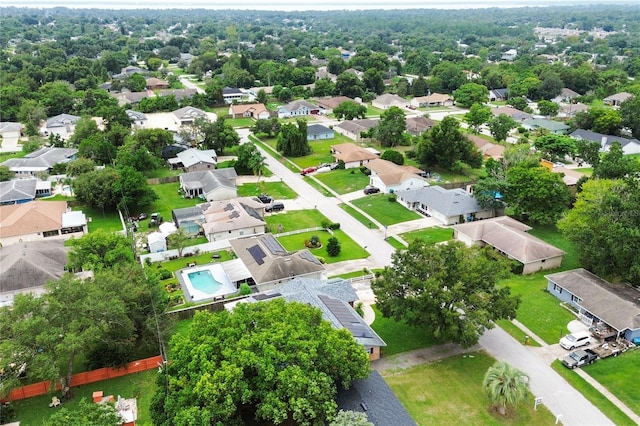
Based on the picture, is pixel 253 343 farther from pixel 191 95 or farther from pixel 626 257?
pixel 191 95

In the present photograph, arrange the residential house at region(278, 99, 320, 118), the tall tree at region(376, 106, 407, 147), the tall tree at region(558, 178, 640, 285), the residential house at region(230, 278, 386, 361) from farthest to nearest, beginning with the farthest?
1. the residential house at region(278, 99, 320, 118)
2. the tall tree at region(376, 106, 407, 147)
3. the tall tree at region(558, 178, 640, 285)
4. the residential house at region(230, 278, 386, 361)

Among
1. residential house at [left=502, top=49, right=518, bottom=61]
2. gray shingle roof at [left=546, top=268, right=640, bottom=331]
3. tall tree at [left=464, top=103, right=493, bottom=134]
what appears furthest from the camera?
residential house at [left=502, top=49, right=518, bottom=61]

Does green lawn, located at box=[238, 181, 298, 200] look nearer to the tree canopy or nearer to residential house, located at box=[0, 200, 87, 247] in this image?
residential house, located at box=[0, 200, 87, 247]

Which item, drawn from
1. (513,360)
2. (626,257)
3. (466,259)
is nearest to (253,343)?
(466,259)

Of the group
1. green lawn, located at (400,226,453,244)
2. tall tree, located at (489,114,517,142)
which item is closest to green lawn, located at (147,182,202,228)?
green lawn, located at (400,226,453,244)

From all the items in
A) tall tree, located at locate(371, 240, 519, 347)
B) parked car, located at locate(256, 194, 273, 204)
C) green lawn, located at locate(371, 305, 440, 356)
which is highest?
tall tree, located at locate(371, 240, 519, 347)

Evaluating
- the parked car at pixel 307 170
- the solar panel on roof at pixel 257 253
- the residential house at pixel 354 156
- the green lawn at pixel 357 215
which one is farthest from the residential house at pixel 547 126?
the solar panel on roof at pixel 257 253

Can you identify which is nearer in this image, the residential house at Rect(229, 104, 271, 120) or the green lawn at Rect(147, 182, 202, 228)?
the green lawn at Rect(147, 182, 202, 228)
